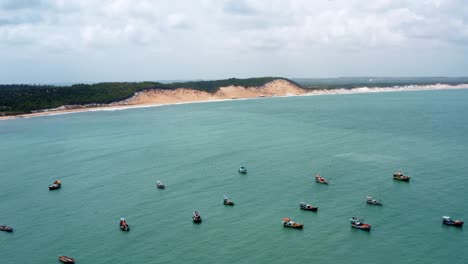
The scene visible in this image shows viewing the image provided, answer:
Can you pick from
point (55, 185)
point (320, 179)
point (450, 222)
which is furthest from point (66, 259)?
point (450, 222)

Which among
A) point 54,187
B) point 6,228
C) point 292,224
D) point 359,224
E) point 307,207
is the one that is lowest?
point 6,228

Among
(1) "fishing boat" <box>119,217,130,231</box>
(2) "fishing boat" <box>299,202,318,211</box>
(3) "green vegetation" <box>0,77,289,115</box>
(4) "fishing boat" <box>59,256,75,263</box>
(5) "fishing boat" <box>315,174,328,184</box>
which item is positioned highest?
(3) "green vegetation" <box>0,77,289,115</box>

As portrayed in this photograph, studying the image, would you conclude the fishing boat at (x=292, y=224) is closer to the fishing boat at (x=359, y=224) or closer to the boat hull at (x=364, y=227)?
the fishing boat at (x=359, y=224)

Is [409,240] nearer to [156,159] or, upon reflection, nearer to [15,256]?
[15,256]

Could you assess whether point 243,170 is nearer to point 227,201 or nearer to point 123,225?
point 227,201

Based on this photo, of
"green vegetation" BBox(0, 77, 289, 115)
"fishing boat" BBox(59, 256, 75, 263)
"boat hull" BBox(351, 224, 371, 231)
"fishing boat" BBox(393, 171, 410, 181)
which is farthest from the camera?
"green vegetation" BBox(0, 77, 289, 115)

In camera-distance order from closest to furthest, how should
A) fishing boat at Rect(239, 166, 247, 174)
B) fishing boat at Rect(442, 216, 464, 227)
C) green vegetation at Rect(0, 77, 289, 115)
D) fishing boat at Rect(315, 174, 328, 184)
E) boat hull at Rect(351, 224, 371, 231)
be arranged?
boat hull at Rect(351, 224, 371, 231)
fishing boat at Rect(442, 216, 464, 227)
fishing boat at Rect(315, 174, 328, 184)
fishing boat at Rect(239, 166, 247, 174)
green vegetation at Rect(0, 77, 289, 115)

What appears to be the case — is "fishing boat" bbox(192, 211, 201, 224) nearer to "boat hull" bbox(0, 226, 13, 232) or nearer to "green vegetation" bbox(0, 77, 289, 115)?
"boat hull" bbox(0, 226, 13, 232)

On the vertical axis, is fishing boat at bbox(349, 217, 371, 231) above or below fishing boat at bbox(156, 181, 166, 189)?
below

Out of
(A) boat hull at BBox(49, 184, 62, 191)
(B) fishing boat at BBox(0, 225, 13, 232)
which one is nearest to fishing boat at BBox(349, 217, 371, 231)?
(B) fishing boat at BBox(0, 225, 13, 232)

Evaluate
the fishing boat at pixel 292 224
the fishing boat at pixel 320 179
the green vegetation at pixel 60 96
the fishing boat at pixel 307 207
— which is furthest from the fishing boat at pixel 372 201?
the green vegetation at pixel 60 96
